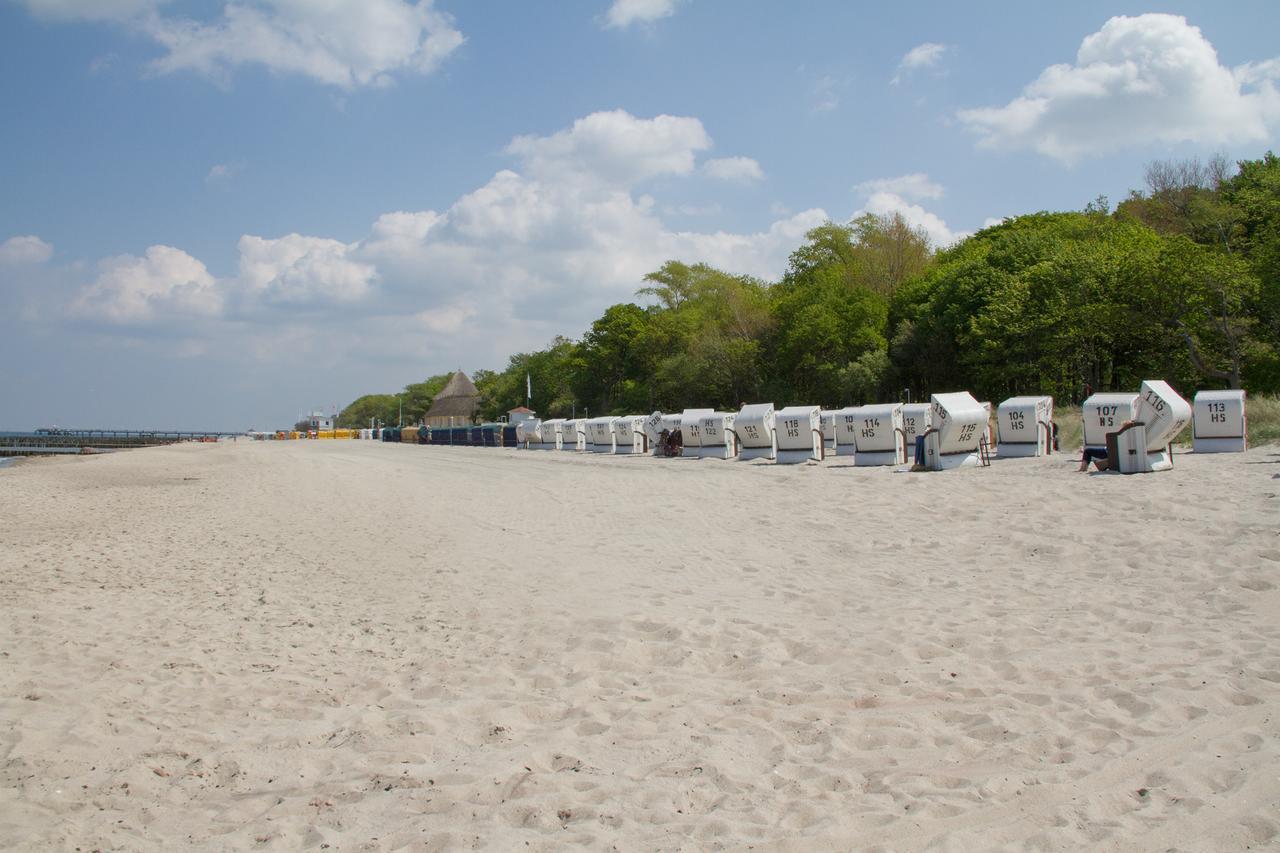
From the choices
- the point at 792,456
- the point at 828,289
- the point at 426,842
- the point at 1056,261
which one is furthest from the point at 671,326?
the point at 426,842

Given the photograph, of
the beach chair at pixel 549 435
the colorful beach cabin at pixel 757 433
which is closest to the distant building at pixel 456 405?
the beach chair at pixel 549 435

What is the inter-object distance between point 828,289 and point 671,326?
18.1m

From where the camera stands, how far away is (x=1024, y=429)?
24.5 metres

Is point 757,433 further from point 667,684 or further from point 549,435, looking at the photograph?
point 667,684

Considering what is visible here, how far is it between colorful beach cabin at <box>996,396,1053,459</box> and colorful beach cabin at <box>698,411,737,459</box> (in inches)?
428

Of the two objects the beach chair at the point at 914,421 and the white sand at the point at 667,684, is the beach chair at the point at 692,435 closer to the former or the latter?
the beach chair at the point at 914,421

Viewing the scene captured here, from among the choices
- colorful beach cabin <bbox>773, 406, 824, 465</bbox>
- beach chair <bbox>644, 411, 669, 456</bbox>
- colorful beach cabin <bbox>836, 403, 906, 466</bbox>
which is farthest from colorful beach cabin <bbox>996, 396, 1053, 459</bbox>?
beach chair <bbox>644, 411, 669, 456</bbox>

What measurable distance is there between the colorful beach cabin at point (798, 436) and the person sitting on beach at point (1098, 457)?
8.93m

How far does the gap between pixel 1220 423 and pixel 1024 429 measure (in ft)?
15.6

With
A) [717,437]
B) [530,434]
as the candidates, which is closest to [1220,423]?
[717,437]

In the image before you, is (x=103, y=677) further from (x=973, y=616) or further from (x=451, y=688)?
(x=973, y=616)

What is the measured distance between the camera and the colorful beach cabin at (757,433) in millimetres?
29797

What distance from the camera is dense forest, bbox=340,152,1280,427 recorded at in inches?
1430

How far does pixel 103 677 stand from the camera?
251 inches
